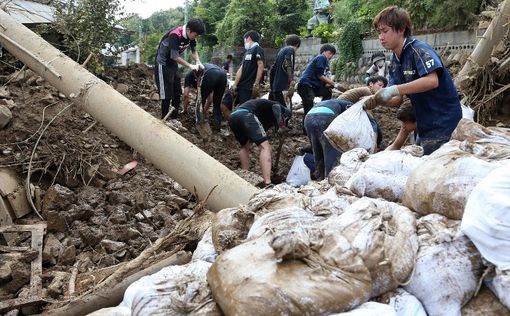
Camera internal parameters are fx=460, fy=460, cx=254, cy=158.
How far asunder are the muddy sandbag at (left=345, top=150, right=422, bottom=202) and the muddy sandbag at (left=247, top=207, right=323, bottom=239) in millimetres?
425

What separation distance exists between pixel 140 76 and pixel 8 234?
212 inches

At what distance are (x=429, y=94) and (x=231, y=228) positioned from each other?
182 centimetres

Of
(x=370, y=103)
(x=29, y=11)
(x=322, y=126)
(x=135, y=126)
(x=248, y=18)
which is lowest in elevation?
(x=248, y=18)

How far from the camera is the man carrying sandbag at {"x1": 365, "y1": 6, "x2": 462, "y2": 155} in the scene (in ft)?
9.53

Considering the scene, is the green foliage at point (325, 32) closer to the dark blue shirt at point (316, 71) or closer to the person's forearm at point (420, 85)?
the dark blue shirt at point (316, 71)

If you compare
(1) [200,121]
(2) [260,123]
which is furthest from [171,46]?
(2) [260,123]

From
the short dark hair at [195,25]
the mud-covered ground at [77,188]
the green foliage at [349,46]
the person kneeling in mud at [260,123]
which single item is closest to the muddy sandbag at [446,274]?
the mud-covered ground at [77,188]

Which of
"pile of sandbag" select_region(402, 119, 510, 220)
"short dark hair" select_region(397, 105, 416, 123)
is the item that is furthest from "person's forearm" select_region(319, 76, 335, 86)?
"pile of sandbag" select_region(402, 119, 510, 220)

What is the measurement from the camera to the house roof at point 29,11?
6.18m

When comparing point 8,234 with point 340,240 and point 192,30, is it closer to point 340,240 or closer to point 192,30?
point 340,240

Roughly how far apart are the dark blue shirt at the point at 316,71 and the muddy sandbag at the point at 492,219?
5.46m

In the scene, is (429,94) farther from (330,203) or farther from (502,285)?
(502,285)

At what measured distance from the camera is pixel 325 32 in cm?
1469

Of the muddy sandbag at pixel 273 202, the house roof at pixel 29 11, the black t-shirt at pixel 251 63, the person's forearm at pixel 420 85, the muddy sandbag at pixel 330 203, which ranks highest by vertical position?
the house roof at pixel 29 11
